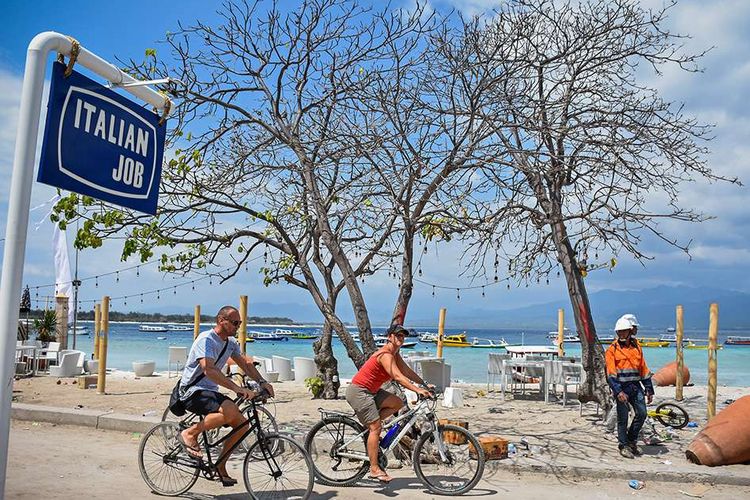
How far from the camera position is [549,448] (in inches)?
353

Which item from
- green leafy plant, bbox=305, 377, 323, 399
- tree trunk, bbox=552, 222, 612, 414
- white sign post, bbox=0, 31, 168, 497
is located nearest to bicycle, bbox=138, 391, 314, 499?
white sign post, bbox=0, 31, 168, 497

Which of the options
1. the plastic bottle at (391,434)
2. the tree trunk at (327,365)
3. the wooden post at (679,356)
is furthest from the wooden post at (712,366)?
the tree trunk at (327,365)

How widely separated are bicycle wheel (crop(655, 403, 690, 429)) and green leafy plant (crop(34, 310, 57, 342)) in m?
18.7

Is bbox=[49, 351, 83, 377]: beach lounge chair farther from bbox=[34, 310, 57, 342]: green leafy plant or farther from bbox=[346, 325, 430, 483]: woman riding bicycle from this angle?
bbox=[346, 325, 430, 483]: woman riding bicycle

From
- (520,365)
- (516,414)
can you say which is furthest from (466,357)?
(516,414)

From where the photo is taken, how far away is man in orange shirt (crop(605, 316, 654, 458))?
8.55m

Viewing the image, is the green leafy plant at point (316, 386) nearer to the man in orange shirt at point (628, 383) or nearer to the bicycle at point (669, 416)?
the bicycle at point (669, 416)

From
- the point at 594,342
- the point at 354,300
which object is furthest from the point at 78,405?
the point at 594,342

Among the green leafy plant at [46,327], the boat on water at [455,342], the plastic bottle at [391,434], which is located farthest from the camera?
the boat on water at [455,342]

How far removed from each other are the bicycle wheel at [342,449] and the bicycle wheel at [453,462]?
60cm

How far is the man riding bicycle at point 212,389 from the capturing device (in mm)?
6117

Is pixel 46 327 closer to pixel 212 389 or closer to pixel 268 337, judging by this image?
pixel 212 389

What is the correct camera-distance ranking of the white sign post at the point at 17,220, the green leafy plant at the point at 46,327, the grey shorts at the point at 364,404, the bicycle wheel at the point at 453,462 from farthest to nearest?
the green leafy plant at the point at 46,327, the grey shorts at the point at 364,404, the bicycle wheel at the point at 453,462, the white sign post at the point at 17,220

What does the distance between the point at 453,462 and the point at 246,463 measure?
2145 millimetres
